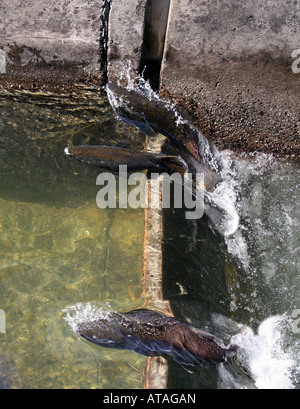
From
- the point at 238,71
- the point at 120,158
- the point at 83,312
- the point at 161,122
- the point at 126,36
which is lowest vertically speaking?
the point at 83,312

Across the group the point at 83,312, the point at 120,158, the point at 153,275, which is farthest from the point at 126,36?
the point at 83,312

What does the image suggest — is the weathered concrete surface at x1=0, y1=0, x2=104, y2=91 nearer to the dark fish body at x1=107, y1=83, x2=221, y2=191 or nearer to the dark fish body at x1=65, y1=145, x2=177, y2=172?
the dark fish body at x1=107, y1=83, x2=221, y2=191

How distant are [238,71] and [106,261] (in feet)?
9.00

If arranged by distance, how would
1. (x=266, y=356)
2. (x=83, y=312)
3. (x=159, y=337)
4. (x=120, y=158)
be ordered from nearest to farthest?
(x=159, y=337) → (x=266, y=356) → (x=120, y=158) → (x=83, y=312)

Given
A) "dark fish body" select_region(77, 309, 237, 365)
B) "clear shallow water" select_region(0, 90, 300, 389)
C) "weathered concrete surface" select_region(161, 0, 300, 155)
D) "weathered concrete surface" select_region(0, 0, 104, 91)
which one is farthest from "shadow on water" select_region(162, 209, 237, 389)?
"weathered concrete surface" select_region(0, 0, 104, 91)

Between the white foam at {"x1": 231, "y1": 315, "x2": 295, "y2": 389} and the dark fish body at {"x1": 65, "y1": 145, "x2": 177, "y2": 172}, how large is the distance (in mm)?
2045

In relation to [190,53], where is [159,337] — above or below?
below

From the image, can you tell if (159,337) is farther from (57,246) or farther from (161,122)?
(161,122)

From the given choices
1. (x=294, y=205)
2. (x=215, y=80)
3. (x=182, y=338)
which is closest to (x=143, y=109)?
(x=215, y=80)

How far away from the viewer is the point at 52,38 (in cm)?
488

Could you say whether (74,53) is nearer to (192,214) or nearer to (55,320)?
(192,214)

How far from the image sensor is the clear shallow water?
424cm

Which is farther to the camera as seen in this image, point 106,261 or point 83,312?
point 106,261

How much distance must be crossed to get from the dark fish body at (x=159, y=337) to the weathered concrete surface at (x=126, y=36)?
2859mm
